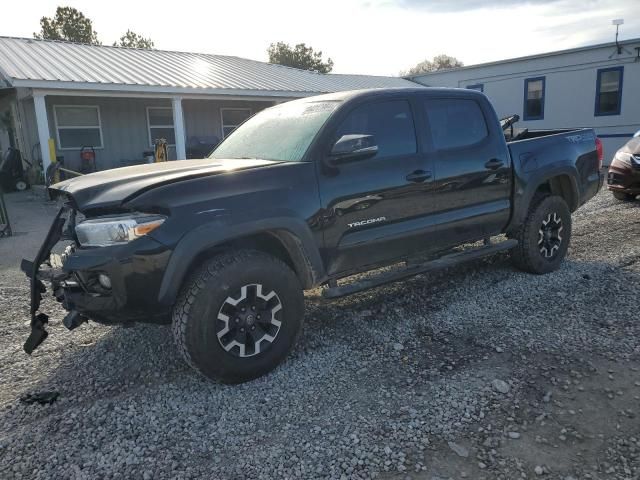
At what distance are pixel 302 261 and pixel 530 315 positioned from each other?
215cm

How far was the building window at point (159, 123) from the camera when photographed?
53.9 feet

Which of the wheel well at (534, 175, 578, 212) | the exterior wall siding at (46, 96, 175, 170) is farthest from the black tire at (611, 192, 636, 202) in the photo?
the exterior wall siding at (46, 96, 175, 170)

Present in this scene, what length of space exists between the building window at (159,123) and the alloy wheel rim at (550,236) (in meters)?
13.6

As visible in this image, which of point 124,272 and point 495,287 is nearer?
point 124,272

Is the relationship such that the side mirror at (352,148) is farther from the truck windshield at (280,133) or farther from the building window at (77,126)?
the building window at (77,126)

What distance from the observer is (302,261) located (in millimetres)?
3648

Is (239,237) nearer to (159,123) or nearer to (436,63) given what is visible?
(159,123)

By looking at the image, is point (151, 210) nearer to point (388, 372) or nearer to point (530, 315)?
point (388, 372)

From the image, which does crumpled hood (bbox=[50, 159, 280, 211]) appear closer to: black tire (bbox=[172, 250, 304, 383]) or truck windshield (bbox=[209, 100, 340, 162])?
truck windshield (bbox=[209, 100, 340, 162])

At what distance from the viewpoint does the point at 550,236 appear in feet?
18.1

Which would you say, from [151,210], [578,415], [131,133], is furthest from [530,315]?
[131,133]

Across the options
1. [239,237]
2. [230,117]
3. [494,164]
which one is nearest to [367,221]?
[239,237]

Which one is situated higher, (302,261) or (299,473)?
(302,261)

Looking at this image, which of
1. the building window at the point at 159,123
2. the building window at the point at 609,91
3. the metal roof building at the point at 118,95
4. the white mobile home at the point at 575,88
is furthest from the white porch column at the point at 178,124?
the building window at the point at 609,91
